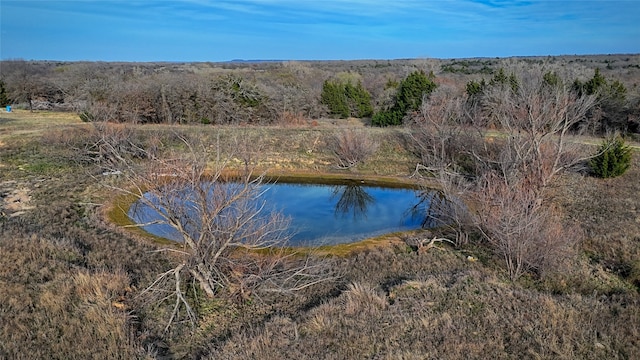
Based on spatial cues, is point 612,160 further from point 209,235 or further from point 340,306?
point 209,235

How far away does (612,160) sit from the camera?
17000mm

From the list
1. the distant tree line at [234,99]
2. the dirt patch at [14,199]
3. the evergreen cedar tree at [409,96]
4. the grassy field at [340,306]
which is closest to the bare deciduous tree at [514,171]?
the grassy field at [340,306]

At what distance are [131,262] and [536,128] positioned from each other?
12.3 m

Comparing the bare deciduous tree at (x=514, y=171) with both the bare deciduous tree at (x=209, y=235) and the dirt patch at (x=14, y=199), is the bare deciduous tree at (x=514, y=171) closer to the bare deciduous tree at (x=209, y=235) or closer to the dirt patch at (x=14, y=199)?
the bare deciduous tree at (x=209, y=235)

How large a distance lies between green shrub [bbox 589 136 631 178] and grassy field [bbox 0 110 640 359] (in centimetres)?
423

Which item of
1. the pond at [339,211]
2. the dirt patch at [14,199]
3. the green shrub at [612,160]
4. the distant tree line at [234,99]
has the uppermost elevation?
the distant tree line at [234,99]

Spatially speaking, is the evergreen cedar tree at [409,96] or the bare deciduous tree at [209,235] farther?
the evergreen cedar tree at [409,96]

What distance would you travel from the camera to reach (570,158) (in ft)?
55.1

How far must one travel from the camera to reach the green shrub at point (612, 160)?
17.0m

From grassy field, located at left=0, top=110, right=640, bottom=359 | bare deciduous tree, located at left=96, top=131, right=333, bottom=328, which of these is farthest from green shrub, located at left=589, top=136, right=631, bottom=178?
bare deciduous tree, located at left=96, top=131, right=333, bottom=328

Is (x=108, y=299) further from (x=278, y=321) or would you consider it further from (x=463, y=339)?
(x=463, y=339)

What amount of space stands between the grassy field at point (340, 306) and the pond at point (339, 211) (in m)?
1.07

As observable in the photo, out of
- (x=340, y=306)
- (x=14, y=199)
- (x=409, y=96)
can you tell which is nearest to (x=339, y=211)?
(x=340, y=306)

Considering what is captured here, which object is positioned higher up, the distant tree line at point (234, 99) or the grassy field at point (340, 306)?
the distant tree line at point (234, 99)
